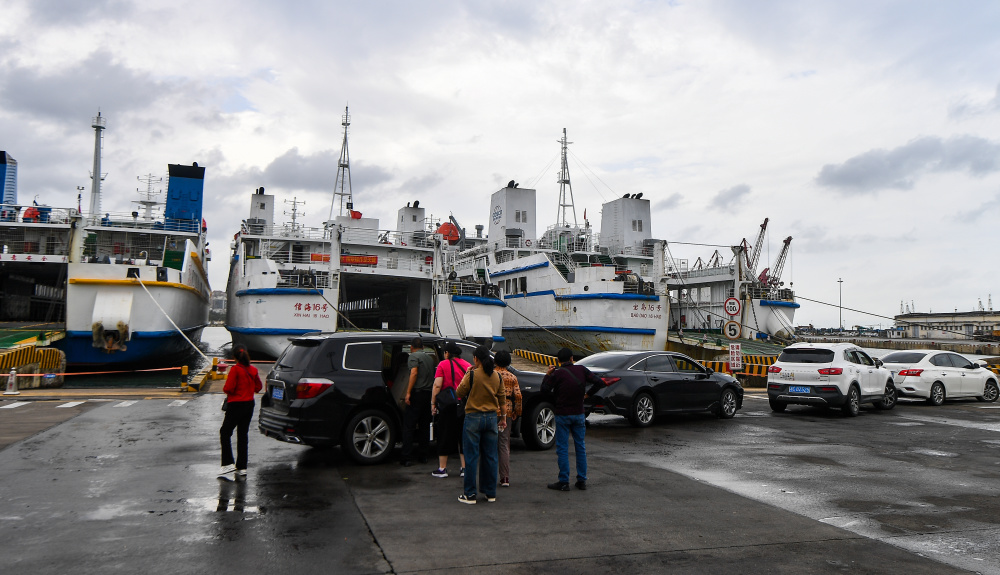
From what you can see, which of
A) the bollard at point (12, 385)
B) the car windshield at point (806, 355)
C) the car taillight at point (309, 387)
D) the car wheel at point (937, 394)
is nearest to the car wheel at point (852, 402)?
the car windshield at point (806, 355)

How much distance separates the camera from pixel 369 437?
7.78 m

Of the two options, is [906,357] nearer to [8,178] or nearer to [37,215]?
[37,215]

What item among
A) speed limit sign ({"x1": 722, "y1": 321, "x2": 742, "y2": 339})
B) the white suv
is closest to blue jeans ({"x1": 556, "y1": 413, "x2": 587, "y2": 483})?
the white suv

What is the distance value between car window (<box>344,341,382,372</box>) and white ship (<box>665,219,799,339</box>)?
22.5m

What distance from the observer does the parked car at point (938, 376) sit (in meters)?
16.6

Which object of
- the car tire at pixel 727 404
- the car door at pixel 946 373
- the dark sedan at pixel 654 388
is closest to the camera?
the dark sedan at pixel 654 388

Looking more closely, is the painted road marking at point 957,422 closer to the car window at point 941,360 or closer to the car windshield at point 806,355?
the car windshield at point 806,355

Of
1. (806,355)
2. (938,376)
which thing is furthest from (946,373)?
(806,355)

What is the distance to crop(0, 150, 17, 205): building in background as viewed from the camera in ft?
105

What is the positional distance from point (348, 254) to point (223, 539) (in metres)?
22.2

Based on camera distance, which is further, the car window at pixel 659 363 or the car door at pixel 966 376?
the car door at pixel 966 376

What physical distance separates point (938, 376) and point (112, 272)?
79.2ft

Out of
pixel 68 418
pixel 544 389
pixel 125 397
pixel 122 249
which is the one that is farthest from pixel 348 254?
pixel 544 389

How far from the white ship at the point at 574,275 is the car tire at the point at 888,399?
477 inches
